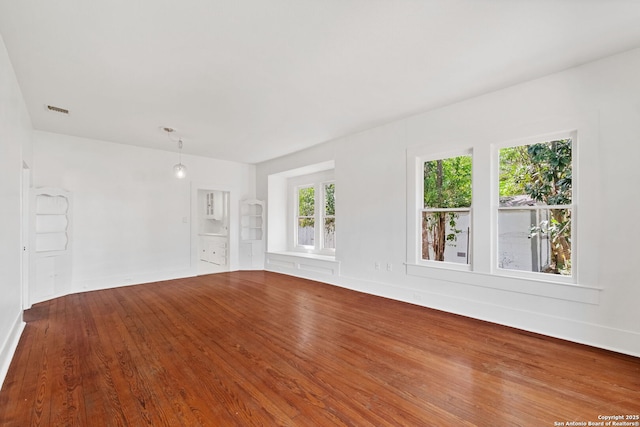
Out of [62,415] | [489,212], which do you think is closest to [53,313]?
[62,415]

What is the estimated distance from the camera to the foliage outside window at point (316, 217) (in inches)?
247

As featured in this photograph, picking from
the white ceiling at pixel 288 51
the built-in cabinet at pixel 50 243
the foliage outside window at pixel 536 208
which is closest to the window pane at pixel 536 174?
the foliage outside window at pixel 536 208

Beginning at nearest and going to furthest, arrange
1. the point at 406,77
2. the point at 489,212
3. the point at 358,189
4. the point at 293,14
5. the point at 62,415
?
the point at 62,415
the point at 293,14
the point at 406,77
the point at 489,212
the point at 358,189

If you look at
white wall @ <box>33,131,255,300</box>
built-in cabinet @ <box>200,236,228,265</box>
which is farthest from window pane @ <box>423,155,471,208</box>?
built-in cabinet @ <box>200,236,228,265</box>

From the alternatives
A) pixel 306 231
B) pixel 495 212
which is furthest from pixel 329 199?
pixel 495 212

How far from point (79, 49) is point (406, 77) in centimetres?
301

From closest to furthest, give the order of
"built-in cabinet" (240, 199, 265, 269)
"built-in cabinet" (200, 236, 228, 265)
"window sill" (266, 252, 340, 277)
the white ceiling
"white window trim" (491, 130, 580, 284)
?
the white ceiling < "white window trim" (491, 130, 580, 284) < "window sill" (266, 252, 340, 277) < "built-in cabinet" (240, 199, 265, 269) < "built-in cabinet" (200, 236, 228, 265)

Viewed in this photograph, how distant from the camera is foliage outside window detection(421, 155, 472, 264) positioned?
3.75 m

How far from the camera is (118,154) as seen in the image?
5312 millimetres

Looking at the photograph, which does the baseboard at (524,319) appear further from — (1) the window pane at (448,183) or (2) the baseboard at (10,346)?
(2) the baseboard at (10,346)

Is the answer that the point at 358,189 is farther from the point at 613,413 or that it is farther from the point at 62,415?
the point at 62,415

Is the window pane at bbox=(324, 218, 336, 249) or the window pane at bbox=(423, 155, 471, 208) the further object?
the window pane at bbox=(324, 218, 336, 249)

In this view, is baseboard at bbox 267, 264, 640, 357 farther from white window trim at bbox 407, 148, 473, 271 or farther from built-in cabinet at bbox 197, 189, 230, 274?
built-in cabinet at bbox 197, 189, 230, 274

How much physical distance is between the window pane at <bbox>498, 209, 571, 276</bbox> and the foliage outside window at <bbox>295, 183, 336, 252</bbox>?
3341 millimetres
